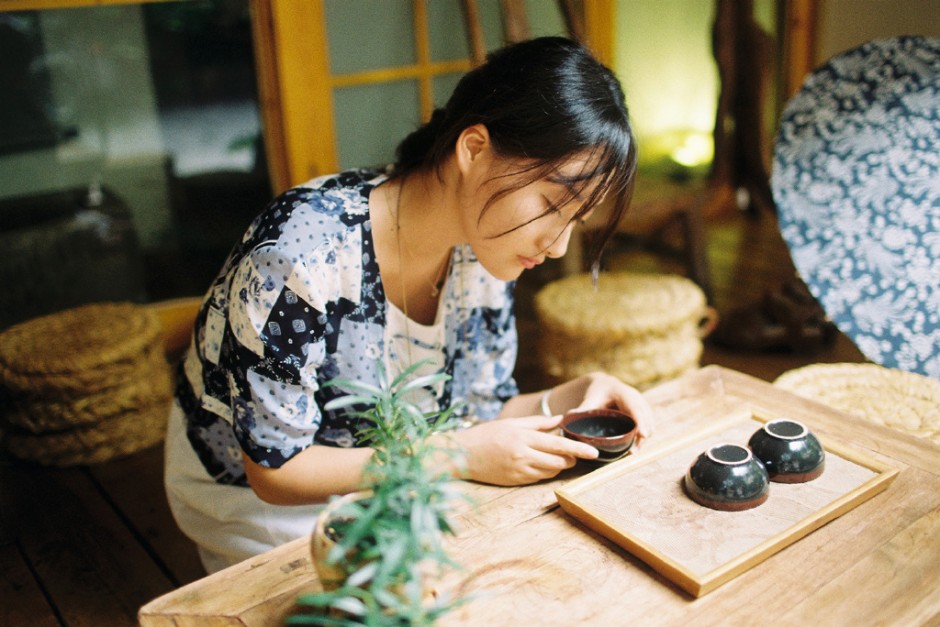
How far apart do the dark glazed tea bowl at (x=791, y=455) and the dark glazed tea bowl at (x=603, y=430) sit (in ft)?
0.66

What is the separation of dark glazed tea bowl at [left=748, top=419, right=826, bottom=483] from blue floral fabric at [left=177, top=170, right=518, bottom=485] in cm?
61

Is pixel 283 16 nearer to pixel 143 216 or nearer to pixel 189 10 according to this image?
pixel 189 10

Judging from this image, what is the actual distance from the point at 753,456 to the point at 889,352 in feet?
1.78

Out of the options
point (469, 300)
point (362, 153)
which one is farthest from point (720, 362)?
point (469, 300)

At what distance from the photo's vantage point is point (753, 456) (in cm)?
122

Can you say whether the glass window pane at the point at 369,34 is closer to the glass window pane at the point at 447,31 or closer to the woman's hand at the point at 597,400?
the glass window pane at the point at 447,31

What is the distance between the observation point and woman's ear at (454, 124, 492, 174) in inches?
51.7

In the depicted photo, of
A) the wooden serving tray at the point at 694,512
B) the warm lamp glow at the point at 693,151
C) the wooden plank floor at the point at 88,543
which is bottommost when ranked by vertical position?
the wooden plank floor at the point at 88,543

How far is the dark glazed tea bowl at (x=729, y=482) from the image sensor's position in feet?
3.85

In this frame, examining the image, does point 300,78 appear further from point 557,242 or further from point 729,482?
point 729,482

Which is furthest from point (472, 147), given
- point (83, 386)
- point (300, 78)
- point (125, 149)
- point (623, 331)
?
point (125, 149)

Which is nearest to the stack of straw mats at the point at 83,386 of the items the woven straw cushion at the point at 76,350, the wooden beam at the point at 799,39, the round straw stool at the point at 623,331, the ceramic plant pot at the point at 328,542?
the woven straw cushion at the point at 76,350

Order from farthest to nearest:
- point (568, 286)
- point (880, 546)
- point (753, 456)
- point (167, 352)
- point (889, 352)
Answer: point (167, 352) < point (568, 286) < point (889, 352) < point (753, 456) < point (880, 546)

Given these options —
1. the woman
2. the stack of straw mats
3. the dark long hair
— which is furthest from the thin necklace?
the stack of straw mats
